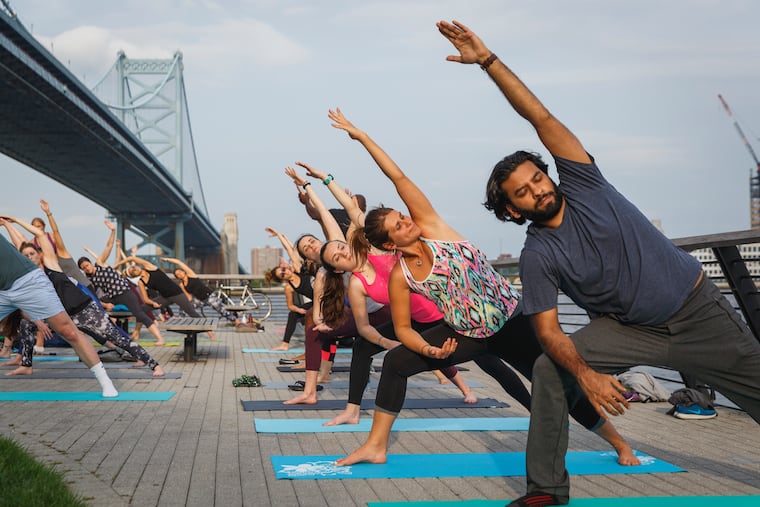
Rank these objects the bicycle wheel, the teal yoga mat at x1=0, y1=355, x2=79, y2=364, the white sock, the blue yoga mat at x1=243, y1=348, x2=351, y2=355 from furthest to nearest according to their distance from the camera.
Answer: the bicycle wheel
the blue yoga mat at x1=243, y1=348, x2=351, y2=355
the teal yoga mat at x1=0, y1=355, x2=79, y2=364
the white sock

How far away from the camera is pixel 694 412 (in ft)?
18.8

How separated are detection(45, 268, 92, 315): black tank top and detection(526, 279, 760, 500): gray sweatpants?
5.59 meters

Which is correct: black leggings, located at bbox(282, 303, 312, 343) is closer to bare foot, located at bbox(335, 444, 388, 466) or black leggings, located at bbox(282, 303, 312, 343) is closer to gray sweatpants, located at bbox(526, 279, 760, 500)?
bare foot, located at bbox(335, 444, 388, 466)

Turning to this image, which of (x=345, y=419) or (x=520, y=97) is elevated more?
(x=520, y=97)

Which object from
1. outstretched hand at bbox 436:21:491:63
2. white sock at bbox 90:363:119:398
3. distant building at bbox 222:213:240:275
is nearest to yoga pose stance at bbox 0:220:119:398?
white sock at bbox 90:363:119:398

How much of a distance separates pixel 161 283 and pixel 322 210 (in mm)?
7693

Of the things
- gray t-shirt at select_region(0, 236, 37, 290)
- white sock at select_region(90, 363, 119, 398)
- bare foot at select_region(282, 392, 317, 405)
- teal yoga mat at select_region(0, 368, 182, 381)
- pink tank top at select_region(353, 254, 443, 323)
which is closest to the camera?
pink tank top at select_region(353, 254, 443, 323)

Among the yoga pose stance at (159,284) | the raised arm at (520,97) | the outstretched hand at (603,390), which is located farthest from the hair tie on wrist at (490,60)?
the yoga pose stance at (159,284)

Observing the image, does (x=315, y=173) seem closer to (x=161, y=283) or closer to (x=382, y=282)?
(x=382, y=282)

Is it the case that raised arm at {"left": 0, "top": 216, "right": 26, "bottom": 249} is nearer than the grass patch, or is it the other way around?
the grass patch

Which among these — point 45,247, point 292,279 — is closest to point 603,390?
point 45,247

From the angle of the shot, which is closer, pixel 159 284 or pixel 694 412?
pixel 694 412

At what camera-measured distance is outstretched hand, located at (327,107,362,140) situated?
457cm

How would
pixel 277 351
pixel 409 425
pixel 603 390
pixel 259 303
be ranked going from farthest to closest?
1. pixel 259 303
2. pixel 277 351
3. pixel 409 425
4. pixel 603 390
